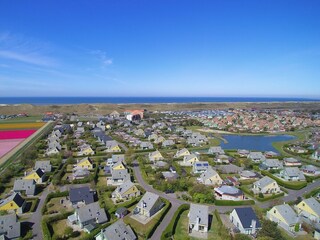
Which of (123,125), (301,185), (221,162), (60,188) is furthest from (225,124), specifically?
(60,188)

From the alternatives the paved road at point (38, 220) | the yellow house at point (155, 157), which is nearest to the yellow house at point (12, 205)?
the paved road at point (38, 220)

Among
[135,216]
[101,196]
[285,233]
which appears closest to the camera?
[285,233]

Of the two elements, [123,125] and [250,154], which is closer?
[250,154]

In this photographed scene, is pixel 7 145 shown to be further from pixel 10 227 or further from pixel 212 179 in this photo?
pixel 212 179

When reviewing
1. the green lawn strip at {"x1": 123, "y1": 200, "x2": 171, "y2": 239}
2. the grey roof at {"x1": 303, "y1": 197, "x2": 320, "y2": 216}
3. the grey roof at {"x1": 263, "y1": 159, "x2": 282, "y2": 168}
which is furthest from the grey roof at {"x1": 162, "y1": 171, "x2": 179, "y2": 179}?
the grey roof at {"x1": 263, "y1": 159, "x2": 282, "y2": 168}

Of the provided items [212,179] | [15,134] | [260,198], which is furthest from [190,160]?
[15,134]

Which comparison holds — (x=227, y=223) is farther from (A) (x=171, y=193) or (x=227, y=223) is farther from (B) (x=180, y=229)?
(A) (x=171, y=193)
